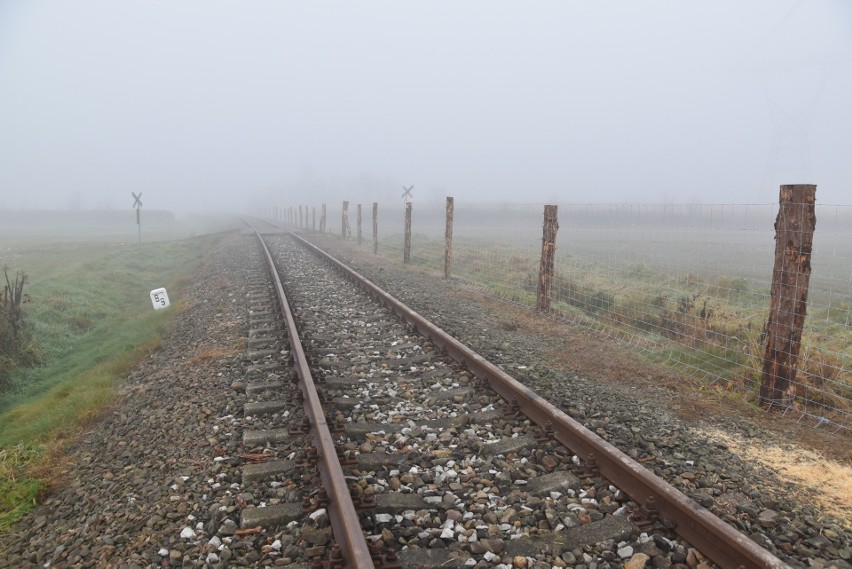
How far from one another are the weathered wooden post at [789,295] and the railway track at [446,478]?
2.44 metres

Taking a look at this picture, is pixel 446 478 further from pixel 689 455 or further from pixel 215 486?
pixel 689 455

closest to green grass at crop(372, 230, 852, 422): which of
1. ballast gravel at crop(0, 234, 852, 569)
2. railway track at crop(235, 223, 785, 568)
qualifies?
ballast gravel at crop(0, 234, 852, 569)

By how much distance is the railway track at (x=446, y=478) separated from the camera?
2957 millimetres

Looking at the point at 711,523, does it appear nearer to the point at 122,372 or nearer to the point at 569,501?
the point at 569,501

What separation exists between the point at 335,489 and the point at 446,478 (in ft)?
2.74

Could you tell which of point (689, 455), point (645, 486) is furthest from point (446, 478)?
point (689, 455)

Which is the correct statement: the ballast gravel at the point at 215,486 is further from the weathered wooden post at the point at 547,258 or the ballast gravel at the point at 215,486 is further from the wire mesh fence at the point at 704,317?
the weathered wooden post at the point at 547,258

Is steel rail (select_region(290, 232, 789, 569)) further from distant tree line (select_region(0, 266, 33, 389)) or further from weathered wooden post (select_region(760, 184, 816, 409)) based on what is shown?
distant tree line (select_region(0, 266, 33, 389))

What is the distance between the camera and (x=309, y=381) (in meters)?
5.11

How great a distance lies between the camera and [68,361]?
9.71 metres

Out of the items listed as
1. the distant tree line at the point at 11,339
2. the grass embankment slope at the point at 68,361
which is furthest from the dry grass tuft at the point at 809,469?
the distant tree line at the point at 11,339

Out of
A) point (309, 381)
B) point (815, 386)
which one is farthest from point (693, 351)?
point (309, 381)

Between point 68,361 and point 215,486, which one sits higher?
point 215,486

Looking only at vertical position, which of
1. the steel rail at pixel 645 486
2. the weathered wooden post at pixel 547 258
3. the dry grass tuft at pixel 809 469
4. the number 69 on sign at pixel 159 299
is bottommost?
the number 69 on sign at pixel 159 299
